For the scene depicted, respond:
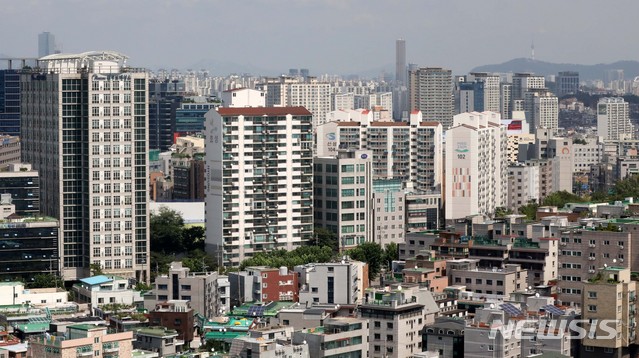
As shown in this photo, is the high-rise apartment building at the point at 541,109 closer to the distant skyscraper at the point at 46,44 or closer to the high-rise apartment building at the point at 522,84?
the high-rise apartment building at the point at 522,84

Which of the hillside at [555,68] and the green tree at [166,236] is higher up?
the hillside at [555,68]

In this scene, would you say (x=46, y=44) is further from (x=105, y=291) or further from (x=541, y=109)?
(x=105, y=291)

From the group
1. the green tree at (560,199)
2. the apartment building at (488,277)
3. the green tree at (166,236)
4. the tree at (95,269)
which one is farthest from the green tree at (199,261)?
the green tree at (560,199)

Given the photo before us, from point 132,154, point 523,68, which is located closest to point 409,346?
point 132,154

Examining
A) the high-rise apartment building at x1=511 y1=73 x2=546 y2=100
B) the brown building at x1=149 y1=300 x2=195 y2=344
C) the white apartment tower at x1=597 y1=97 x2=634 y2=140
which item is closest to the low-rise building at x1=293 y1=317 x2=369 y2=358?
the brown building at x1=149 y1=300 x2=195 y2=344

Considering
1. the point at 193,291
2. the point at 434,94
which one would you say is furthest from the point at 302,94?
the point at 193,291

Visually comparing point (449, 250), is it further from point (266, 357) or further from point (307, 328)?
point (266, 357)
